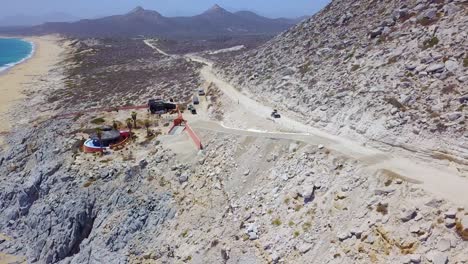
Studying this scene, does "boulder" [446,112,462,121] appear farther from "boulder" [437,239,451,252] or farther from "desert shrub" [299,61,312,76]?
"desert shrub" [299,61,312,76]

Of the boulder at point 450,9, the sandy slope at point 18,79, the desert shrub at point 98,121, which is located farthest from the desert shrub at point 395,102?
the sandy slope at point 18,79

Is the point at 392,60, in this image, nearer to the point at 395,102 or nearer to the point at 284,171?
the point at 395,102

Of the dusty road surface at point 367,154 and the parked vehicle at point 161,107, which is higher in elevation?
the dusty road surface at point 367,154

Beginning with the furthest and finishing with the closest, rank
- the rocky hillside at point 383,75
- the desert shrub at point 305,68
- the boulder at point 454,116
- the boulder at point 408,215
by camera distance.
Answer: the desert shrub at point 305,68
the rocky hillside at point 383,75
the boulder at point 454,116
the boulder at point 408,215

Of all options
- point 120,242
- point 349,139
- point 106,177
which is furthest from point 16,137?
point 349,139

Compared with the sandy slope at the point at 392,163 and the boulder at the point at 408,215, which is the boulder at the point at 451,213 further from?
the boulder at the point at 408,215

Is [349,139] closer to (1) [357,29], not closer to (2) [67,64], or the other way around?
(1) [357,29]

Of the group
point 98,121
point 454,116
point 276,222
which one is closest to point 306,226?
point 276,222
